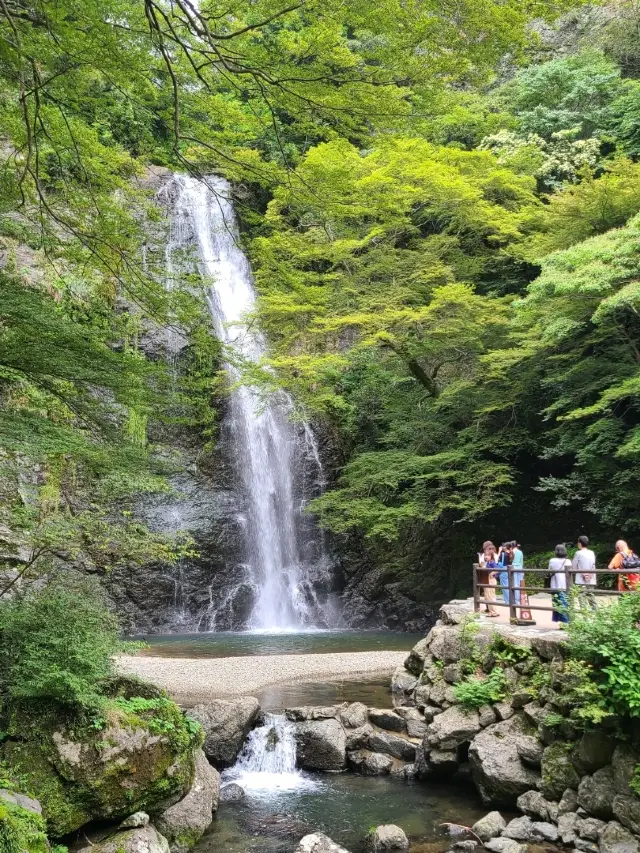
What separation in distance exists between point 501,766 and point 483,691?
1.05 m

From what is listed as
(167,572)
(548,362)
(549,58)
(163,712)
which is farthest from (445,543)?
(549,58)

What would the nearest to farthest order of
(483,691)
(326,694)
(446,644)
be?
(483,691) < (446,644) < (326,694)

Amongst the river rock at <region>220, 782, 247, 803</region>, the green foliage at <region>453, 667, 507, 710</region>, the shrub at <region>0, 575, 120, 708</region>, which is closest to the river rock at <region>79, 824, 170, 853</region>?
the shrub at <region>0, 575, 120, 708</region>

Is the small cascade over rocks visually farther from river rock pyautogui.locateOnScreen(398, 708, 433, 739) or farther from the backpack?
the backpack

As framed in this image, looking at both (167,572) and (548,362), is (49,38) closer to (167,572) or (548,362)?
(548,362)

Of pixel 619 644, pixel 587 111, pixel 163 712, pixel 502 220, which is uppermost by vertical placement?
pixel 587 111

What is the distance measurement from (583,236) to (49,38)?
13181mm

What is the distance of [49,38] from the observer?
14.0 ft

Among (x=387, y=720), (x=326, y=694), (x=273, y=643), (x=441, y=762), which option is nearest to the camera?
(x=441, y=762)

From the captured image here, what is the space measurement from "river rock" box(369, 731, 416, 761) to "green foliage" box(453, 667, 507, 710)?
94 centimetres

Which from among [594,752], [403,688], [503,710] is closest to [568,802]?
[594,752]

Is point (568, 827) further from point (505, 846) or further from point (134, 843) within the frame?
point (134, 843)

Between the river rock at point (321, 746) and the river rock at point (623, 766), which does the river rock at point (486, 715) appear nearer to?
A: the river rock at point (623, 766)

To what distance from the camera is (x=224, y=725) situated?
824 centimetres
